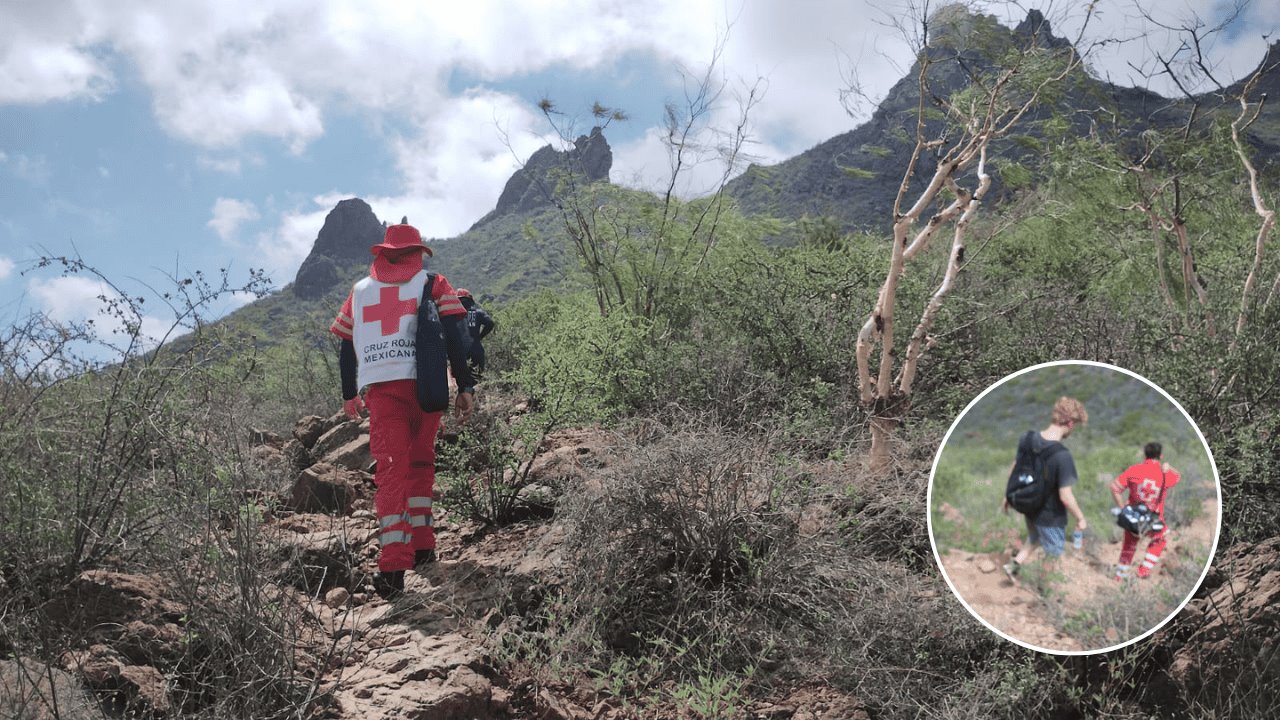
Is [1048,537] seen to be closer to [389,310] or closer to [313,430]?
[389,310]

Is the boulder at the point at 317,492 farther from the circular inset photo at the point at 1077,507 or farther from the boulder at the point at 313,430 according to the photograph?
the circular inset photo at the point at 1077,507

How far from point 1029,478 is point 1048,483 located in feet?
0.16

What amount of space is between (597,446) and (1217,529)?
3279 millimetres

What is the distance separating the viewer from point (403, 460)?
15.5 feet

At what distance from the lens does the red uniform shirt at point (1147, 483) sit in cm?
240

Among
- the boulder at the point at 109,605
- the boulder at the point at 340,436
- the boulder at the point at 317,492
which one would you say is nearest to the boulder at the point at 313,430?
the boulder at the point at 340,436

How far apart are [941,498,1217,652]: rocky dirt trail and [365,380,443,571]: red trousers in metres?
2.91

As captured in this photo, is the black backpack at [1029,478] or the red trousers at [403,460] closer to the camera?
the black backpack at [1029,478]

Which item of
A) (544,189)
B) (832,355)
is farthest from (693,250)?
(832,355)

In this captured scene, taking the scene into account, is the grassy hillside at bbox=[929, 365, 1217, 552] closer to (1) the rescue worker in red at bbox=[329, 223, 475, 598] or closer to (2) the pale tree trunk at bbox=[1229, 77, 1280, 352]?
(2) the pale tree trunk at bbox=[1229, 77, 1280, 352]

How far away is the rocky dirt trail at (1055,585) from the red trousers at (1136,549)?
2 cm

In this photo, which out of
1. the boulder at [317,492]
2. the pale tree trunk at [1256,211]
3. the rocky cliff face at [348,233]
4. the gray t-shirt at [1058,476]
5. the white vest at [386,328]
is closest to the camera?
the gray t-shirt at [1058,476]

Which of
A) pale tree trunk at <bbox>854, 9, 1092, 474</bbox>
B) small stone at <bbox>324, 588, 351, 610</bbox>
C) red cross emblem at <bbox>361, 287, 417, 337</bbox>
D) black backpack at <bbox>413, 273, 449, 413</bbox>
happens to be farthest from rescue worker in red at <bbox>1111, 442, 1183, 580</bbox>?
red cross emblem at <bbox>361, 287, 417, 337</bbox>

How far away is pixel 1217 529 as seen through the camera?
258 cm
